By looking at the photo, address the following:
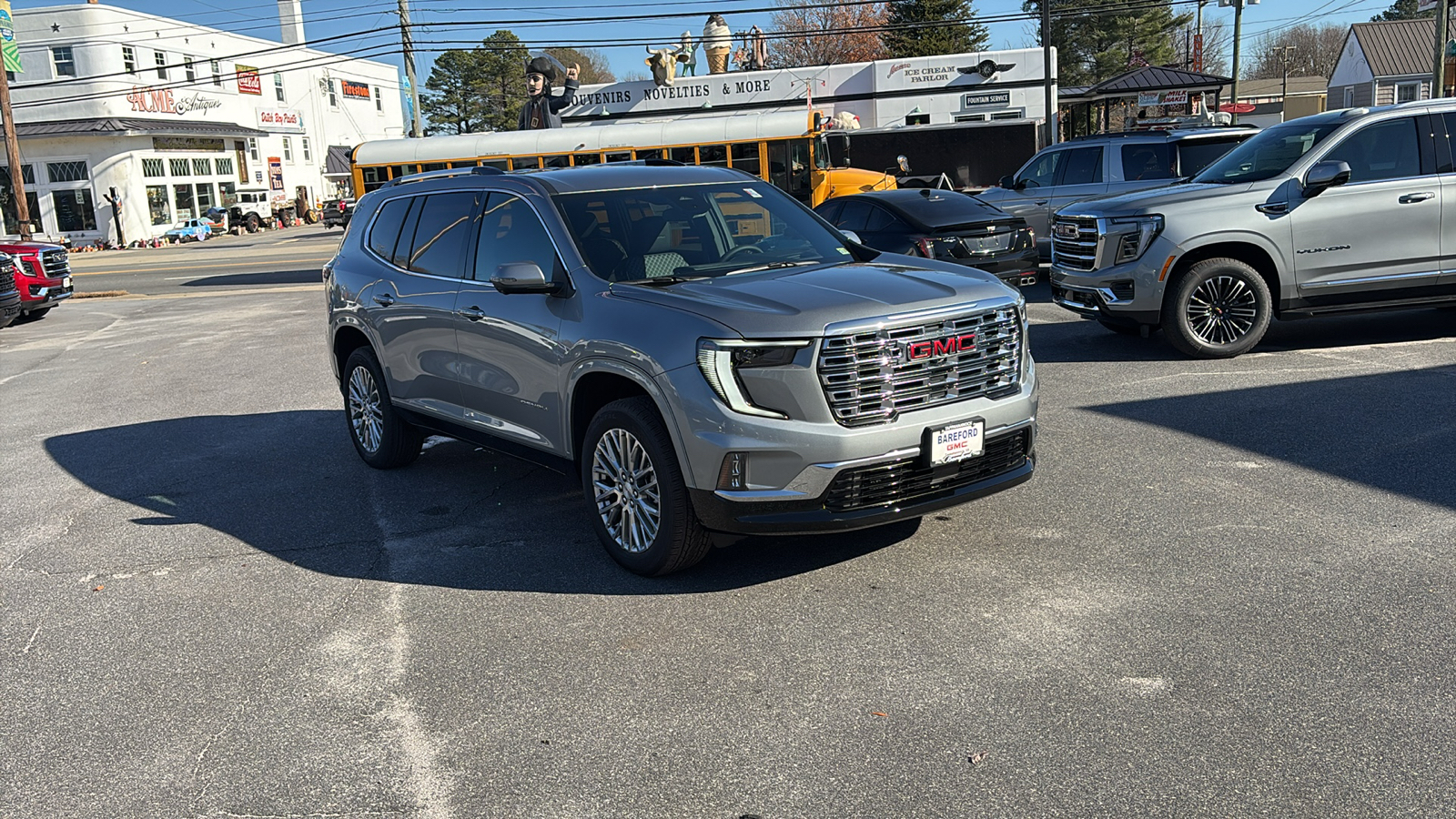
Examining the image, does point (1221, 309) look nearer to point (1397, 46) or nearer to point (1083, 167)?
point (1083, 167)

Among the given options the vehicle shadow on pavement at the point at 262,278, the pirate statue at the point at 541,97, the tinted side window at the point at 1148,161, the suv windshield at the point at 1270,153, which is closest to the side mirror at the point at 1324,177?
the suv windshield at the point at 1270,153

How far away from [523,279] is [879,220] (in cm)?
850

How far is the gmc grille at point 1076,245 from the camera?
34.6ft

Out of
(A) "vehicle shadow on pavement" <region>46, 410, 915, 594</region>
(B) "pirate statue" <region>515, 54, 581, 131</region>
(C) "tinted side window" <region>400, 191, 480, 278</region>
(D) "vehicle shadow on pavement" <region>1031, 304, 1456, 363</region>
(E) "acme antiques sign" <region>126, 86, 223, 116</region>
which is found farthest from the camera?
(E) "acme antiques sign" <region>126, 86, 223, 116</region>

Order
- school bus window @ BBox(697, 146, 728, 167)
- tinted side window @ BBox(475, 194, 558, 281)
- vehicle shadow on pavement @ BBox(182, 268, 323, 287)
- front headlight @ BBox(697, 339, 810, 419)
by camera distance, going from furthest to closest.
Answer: vehicle shadow on pavement @ BBox(182, 268, 323, 287) → school bus window @ BBox(697, 146, 728, 167) → tinted side window @ BBox(475, 194, 558, 281) → front headlight @ BBox(697, 339, 810, 419)

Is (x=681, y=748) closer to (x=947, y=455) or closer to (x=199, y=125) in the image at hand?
(x=947, y=455)

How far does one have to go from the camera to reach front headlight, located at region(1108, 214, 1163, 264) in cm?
1003

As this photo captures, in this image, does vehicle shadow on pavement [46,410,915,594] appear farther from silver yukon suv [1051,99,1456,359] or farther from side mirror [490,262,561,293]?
silver yukon suv [1051,99,1456,359]

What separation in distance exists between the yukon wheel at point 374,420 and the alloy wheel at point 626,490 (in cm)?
236

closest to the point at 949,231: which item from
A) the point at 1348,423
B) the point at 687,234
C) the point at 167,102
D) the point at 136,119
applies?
the point at 1348,423

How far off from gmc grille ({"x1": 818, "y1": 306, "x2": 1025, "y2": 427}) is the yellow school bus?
653 inches

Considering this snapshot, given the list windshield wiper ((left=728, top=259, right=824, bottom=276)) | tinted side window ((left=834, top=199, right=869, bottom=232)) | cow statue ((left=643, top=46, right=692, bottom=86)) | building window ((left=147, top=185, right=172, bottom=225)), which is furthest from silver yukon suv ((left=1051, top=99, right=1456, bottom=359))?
building window ((left=147, top=185, right=172, bottom=225))

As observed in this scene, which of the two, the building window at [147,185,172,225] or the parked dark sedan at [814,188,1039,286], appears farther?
the building window at [147,185,172,225]

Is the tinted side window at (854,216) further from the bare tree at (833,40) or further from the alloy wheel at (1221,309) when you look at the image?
the bare tree at (833,40)
